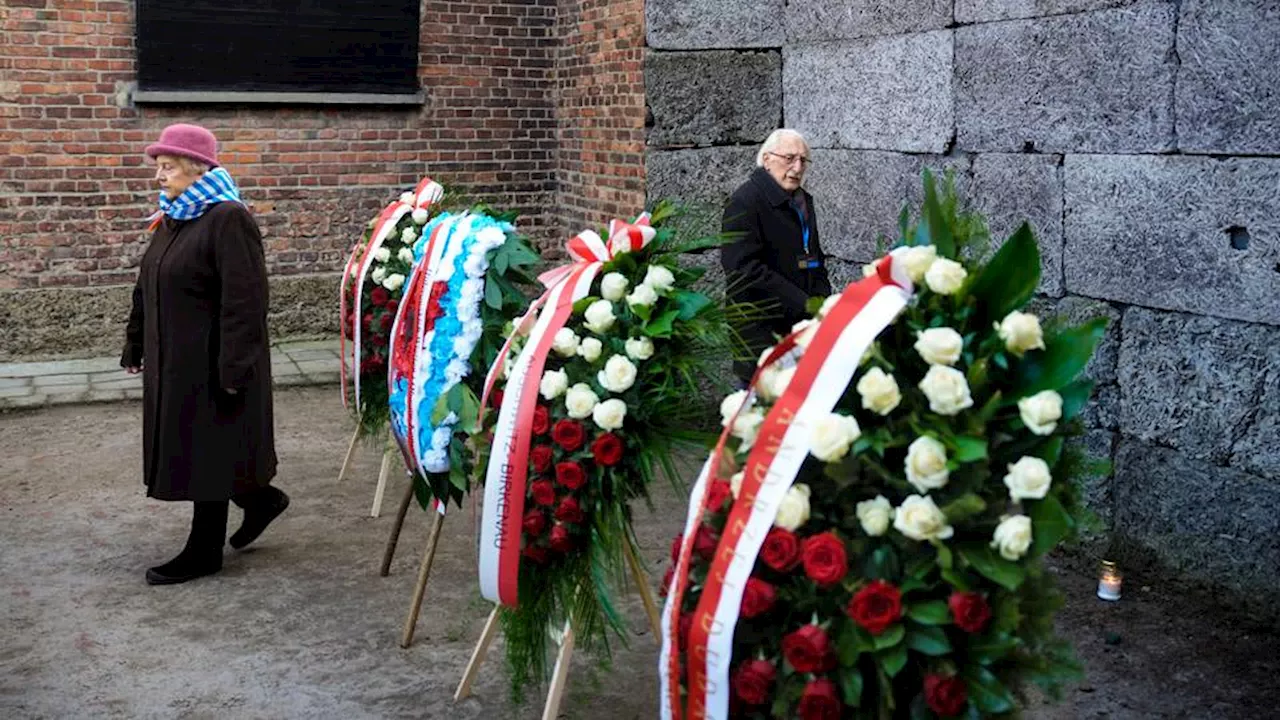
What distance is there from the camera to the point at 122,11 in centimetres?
993

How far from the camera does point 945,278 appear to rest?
2.76 meters

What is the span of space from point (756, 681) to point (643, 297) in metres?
1.54

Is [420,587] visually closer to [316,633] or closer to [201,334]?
[316,633]

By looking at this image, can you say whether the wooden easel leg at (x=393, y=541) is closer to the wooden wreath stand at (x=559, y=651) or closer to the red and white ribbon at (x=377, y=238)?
the wooden wreath stand at (x=559, y=651)

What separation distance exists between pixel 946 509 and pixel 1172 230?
10.6 ft

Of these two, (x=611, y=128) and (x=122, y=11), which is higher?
(x=122, y=11)

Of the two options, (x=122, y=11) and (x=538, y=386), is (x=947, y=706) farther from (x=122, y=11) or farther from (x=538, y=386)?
(x=122, y=11)

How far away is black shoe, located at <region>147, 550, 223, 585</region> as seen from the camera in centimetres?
577

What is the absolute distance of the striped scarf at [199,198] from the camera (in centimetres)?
557

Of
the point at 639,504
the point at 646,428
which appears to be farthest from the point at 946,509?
the point at 639,504

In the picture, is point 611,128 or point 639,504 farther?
point 611,128

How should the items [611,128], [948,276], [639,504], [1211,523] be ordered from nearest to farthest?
[948,276] < [1211,523] < [639,504] < [611,128]

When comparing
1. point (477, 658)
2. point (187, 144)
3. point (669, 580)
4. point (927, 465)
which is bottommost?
point (477, 658)

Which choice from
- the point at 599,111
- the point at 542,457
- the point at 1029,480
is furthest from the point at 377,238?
the point at 1029,480
